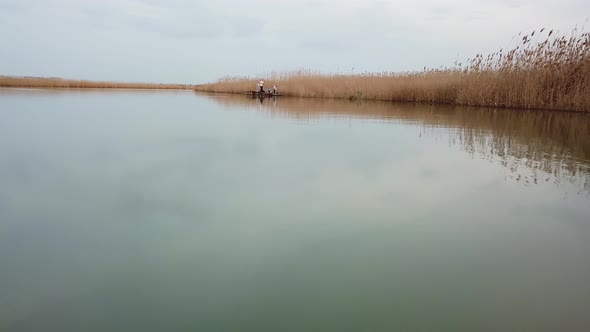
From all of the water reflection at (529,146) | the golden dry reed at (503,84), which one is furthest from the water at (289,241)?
the golden dry reed at (503,84)

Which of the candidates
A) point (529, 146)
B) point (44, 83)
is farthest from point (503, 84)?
point (44, 83)

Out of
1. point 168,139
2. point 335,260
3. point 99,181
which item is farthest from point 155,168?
point 335,260

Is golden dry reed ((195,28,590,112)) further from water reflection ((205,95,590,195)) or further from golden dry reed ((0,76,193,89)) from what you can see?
golden dry reed ((0,76,193,89))

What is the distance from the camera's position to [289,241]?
1648mm

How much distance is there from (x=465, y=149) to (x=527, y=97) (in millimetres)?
7148

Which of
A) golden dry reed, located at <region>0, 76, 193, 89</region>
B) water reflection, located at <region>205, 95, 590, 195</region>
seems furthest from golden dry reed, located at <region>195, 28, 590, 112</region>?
golden dry reed, located at <region>0, 76, 193, 89</region>

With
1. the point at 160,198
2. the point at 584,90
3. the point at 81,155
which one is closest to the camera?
the point at 160,198

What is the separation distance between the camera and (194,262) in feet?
4.74

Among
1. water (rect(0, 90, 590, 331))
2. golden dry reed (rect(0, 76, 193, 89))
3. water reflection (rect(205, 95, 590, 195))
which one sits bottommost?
water (rect(0, 90, 590, 331))

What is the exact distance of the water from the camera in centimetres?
116

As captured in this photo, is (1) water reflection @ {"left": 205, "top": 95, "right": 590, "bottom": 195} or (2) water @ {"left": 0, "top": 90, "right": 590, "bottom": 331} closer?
(2) water @ {"left": 0, "top": 90, "right": 590, "bottom": 331}

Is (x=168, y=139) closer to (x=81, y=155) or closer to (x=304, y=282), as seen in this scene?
(x=81, y=155)

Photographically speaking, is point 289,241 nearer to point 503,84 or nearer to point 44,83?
point 503,84

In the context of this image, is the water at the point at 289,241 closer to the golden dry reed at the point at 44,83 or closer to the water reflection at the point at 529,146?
the water reflection at the point at 529,146
